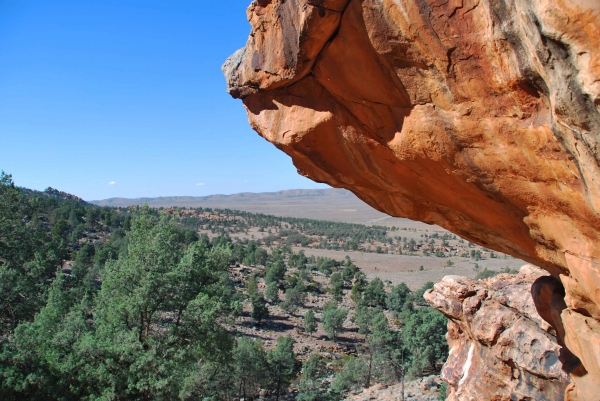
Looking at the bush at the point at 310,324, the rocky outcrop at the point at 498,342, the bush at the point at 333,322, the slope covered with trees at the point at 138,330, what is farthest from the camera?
the bush at the point at 310,324

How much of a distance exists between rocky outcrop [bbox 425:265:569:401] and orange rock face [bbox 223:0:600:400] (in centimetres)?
174

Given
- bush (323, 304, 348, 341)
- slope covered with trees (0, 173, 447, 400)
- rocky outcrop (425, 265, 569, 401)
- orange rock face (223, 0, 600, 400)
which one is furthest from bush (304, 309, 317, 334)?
→ orange rock face (223, 0, 600, 400)

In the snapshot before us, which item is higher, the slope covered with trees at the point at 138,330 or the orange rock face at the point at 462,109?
the orange rock face at the point at 462,109

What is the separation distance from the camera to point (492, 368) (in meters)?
9.23

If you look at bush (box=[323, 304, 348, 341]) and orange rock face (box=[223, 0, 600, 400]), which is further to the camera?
bush (box=[323, 304, 348, 341])

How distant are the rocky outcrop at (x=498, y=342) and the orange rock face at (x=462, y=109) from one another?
174 cm

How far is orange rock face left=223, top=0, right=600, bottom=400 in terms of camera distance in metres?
3.78

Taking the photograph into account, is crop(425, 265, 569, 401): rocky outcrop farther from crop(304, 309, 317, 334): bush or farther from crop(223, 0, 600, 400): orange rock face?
crop(304, 309, 317, 334): bush

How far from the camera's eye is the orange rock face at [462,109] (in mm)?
3777

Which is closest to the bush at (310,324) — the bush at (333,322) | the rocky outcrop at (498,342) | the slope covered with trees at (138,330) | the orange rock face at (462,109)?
the bush at (333,322)

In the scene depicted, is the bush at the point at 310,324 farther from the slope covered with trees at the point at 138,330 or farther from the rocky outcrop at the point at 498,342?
the rocky outcrop at the point at 498,342

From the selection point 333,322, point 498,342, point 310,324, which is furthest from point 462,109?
point 310,324

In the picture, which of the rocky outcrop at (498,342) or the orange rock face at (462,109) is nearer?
the orange rock face at (462,109)

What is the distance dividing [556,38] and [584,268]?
9.02 feet
